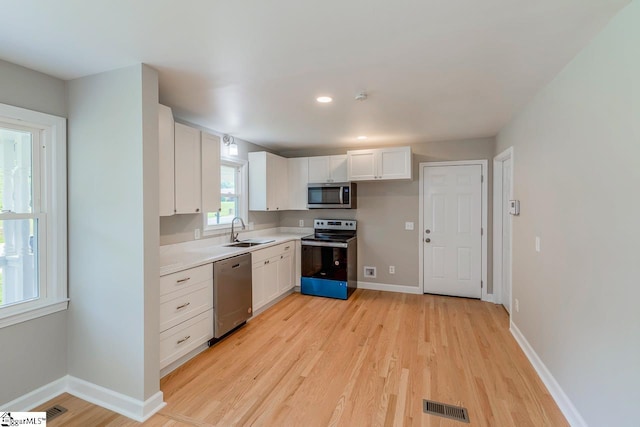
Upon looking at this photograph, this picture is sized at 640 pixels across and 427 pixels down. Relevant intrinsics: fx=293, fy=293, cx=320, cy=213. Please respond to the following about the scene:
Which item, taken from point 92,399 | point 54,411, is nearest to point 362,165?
point 92,399

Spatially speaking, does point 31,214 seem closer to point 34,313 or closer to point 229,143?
point 34,313

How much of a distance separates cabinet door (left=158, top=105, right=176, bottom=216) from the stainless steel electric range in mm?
2209

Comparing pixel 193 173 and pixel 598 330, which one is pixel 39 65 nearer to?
pixel 193 173

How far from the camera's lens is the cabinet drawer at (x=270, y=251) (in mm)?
3588

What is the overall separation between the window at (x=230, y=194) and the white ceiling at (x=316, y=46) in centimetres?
143

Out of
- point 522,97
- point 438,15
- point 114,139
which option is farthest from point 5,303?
point 522,97

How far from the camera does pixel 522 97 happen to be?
8.55ft

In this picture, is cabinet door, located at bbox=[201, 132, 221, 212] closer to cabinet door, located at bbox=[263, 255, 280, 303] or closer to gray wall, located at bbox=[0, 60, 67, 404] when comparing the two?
cabinet door, located at bbox=[263, 255, 280, 303]

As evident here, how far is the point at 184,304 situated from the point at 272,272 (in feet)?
5.04

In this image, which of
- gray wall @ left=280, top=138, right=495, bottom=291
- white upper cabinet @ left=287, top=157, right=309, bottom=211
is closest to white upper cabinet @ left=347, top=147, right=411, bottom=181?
gray wall @ left=280, top=138, right=495, bottom=291

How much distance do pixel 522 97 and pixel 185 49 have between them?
275 cm

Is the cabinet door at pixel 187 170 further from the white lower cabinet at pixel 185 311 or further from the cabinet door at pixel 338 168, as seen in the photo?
A: the cabinet door at pixel 338 168

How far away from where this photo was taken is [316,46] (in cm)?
177

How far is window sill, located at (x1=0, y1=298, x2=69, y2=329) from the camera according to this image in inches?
75.8
